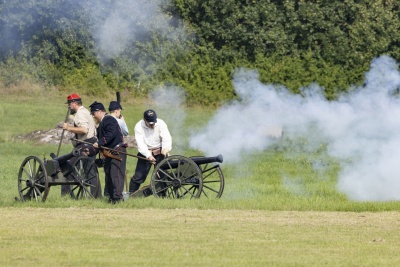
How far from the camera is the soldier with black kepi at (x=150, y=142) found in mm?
18531

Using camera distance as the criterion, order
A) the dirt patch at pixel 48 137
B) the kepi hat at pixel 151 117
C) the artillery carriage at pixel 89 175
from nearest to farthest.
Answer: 1. the artillery carriage at pixel 89 175
2. the kepi hat at pixel 151 117
3. the dirt patch at pixel 48 137

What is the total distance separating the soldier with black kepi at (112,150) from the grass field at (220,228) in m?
0.25

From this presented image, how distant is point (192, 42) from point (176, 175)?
A: 598 inches

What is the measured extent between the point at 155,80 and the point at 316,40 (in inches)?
427

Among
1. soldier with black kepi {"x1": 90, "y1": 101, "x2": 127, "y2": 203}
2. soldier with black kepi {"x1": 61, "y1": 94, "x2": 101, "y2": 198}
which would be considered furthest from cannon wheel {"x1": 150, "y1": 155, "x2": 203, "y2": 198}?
soldier with black kepi {"x1": 61, "y1": 94, "x2": 101, "y2": 198}

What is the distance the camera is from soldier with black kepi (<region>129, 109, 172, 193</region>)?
60.8 ft

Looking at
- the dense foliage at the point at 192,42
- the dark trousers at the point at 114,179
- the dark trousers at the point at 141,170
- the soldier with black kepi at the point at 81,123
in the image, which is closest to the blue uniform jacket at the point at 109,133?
the dark trousers at the point at 114,179

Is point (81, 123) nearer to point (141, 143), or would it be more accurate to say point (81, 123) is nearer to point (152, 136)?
point (141, 143)

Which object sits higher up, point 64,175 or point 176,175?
point 176,175

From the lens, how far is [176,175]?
18172 millimetres

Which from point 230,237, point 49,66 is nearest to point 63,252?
point 230,237

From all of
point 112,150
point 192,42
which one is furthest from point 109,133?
point 192,42

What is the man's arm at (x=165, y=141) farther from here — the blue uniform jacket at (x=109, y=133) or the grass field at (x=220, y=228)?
the grass field at (x=220, y=228)

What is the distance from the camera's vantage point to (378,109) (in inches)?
822
